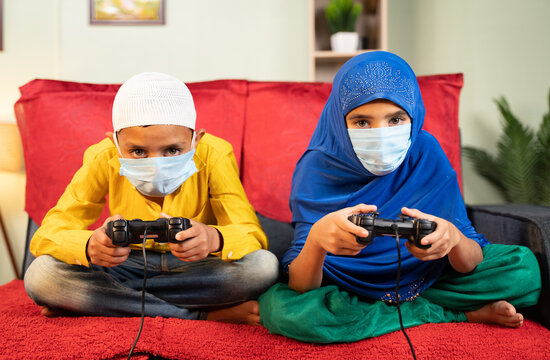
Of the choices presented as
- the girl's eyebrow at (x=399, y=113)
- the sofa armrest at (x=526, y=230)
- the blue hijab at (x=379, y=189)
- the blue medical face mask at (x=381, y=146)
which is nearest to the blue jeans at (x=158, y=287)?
the blue hijab at (x=379, y=189)

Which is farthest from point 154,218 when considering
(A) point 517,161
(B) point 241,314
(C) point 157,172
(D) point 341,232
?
(A) point 517,161

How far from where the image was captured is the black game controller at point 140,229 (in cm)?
88

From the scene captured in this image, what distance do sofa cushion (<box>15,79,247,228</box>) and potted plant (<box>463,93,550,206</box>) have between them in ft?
3.48

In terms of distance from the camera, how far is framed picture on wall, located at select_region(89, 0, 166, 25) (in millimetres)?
1992

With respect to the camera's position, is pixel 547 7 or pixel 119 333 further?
pixel 547 7

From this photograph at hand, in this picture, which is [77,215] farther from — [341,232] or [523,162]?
[523,162]

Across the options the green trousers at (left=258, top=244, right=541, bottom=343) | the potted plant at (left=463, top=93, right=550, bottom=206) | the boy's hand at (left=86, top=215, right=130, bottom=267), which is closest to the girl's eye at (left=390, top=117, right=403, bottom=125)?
the green trousers at (left=258, top=244, right=541, bottom=343)

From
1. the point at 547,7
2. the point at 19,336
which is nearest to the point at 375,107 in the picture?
the point at 19,336

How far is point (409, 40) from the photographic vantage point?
2.17 m

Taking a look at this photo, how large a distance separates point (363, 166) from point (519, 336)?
48cm

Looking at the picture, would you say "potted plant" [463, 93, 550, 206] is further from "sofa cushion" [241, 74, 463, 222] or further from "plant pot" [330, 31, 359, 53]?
"plant pot" [330, 31, 359, 53]

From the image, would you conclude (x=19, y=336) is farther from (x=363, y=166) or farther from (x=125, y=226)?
(x=363, y=166)

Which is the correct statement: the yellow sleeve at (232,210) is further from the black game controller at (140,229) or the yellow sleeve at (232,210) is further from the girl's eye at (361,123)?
the girl's eye at (361,123)

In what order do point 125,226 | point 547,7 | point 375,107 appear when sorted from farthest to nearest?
point 547,7, point 375,107, point 125,226
